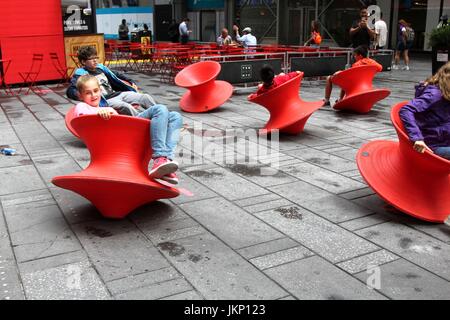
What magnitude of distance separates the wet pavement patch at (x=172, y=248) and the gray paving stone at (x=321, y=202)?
1514mm

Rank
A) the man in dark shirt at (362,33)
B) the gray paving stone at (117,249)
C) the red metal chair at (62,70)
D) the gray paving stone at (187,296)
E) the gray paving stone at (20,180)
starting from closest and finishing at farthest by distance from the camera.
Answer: the gray paving stone at (187,296), the gray paving stone at (117,249), the gray paving stone at (20,180), the man in dark shirt at (362,33), the red metal chair at (62,70)

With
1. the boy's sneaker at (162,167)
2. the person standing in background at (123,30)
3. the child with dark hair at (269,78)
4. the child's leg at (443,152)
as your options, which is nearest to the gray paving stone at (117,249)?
the boy's sneaker at (162,167)

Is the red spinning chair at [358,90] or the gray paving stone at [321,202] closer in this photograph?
the gray paving stone at [321,202]

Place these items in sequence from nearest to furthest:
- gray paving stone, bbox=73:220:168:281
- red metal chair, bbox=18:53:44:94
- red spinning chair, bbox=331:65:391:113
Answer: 1. gray paving stone, bbox=73:220:168:281
2. red spinning chair, bbox=331:65:391:113
3. red metal chair, bbox=18:53:44:94

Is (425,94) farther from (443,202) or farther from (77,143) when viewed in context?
(77,143)

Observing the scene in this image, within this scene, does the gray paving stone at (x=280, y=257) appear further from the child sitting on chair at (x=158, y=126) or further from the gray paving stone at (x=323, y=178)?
the gray paving stone at (x=323, y=178)

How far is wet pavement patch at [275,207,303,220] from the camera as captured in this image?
15.5 ft

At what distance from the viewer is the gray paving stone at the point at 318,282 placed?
332cm

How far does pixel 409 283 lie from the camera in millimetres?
3492

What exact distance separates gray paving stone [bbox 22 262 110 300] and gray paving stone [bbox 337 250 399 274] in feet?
5.83

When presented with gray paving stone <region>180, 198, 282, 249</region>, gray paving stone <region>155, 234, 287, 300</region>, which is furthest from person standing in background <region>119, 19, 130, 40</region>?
gray paving stone <region>155, 234, 287, 300</region>

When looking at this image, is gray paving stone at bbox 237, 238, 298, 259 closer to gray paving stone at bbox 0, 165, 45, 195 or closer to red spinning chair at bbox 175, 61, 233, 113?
gray paving stone at bbox 0, 165, 45, 195

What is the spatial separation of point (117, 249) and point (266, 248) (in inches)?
48.3

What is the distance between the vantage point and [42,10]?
14.3 m
